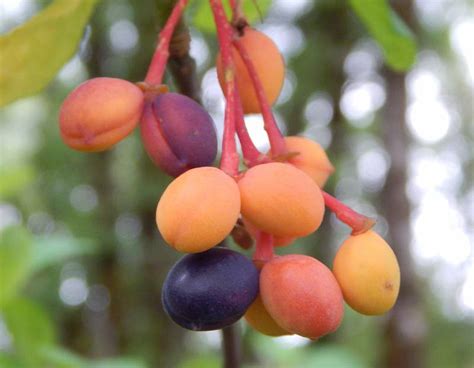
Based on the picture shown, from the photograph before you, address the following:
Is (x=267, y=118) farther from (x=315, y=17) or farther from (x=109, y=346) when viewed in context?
(x=315, y=17)

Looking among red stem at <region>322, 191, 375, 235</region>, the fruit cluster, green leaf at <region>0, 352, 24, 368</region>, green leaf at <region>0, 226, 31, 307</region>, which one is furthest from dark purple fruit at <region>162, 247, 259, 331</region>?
green leaf at <region>0, 226, 31, 307</region>

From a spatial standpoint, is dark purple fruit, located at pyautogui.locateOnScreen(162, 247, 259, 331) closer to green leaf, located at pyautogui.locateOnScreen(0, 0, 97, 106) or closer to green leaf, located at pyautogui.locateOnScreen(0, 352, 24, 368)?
green leaf, located at pyautogui.locateOnScreen(0, 0, 97, 106)

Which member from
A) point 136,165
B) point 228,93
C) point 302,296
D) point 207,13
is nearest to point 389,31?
point 207,13

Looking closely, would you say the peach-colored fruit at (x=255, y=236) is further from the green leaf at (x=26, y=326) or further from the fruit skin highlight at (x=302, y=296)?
the green leaf at (x=26, y=326)

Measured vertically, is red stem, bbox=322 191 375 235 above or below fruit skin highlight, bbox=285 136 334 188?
below

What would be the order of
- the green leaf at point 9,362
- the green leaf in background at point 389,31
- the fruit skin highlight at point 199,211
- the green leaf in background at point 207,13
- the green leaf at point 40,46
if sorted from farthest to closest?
the green leaf at point 9,362
the green leaf in background at point 207,13
the green leaf in background at point 389,31
the green leaf at point 40,46
the fruit skin highlight at point 199,211

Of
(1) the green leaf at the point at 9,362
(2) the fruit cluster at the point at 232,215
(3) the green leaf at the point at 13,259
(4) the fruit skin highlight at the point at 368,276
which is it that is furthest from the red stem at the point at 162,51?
(3) the green leaf at the point at 13,259
